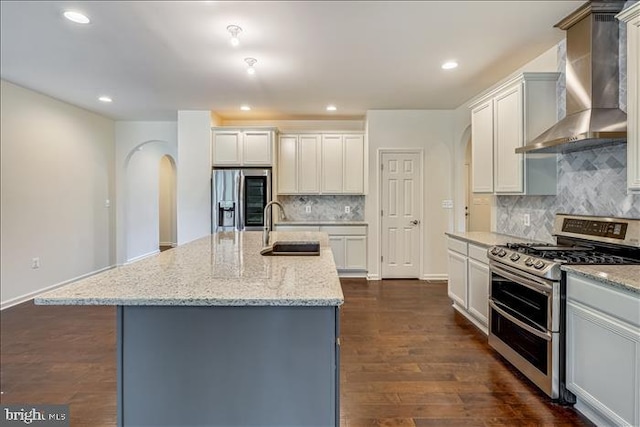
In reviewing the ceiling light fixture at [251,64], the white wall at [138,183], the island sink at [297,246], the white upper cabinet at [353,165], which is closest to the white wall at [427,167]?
the white upper cabinet at [353,165]

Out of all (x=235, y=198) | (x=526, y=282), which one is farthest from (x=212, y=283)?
(x=235, y=198)

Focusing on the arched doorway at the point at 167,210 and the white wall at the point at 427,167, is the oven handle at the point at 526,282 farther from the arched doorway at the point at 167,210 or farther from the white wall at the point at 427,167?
the arched doorway at the point at 167,210

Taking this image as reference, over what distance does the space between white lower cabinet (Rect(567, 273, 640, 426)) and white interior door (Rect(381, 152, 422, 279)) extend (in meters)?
3.49

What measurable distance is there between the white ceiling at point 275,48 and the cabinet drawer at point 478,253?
1.87 m

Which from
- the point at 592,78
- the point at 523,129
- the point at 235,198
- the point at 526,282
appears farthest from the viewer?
the point at 235,198

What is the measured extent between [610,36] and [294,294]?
9.82 feet

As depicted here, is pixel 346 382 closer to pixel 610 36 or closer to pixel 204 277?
pixel 204 277

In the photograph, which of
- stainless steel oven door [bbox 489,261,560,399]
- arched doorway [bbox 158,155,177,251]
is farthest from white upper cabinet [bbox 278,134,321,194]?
arched doorway [bbox 158,155,177,251]

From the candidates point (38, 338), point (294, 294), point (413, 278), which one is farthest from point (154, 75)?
point (413, 278)

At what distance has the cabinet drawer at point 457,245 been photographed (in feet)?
12.1

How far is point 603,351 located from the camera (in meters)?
1.86

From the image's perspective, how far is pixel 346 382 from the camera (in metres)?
2.48

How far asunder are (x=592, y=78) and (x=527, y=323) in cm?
184

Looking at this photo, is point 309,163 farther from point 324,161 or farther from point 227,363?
point 227,363
